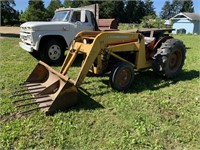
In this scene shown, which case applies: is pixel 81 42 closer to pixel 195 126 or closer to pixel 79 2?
pixel 195 126

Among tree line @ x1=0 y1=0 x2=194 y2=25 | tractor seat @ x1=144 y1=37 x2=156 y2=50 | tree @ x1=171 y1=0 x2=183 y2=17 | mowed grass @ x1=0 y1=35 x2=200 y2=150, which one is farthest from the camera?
tree @ x1=171 y1=0 x2=183 y2=17

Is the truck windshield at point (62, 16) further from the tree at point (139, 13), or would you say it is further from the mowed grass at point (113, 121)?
the tree at point (139, 13)

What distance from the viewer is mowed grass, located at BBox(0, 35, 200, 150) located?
3631 mm

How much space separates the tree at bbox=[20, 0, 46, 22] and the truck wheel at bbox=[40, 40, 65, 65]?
1753 inches

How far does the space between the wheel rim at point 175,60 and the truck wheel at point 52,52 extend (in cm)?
381

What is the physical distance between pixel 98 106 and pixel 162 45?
2.71m

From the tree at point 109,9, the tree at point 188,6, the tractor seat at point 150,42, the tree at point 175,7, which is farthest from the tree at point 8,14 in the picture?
the tree at point 175,7

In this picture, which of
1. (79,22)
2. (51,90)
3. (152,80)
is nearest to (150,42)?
(152,80)

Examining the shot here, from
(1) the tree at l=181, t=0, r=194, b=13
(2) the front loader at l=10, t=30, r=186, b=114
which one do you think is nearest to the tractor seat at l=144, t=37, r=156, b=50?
(2) the front loader at l=10, t=30, r=186, b=114

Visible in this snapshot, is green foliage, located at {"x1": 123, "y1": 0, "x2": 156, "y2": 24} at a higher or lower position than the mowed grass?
higher

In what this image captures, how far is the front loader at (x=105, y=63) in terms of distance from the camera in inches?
181

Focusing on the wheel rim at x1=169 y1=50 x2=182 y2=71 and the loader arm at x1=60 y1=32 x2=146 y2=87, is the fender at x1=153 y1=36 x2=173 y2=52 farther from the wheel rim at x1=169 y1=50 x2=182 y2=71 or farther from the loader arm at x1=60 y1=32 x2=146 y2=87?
the loader arm at x1=60 y1=32 x2=146 y2=87

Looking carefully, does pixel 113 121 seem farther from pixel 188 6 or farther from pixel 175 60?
pixel 188 6

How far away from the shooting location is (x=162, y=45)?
6.45 m
